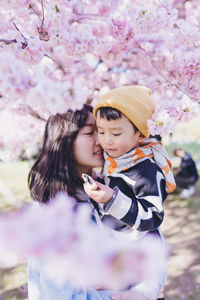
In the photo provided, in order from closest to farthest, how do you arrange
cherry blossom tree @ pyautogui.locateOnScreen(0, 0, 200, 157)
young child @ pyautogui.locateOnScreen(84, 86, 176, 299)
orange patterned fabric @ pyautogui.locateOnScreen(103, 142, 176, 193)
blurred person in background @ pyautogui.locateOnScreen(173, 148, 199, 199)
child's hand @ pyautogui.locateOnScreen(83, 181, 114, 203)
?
cherry blossom tree @ pyautogui.locateOnScreen(0, 0, 200, 157), child's hand @ pyautogui.locateOnScreen(83, 181, 114, 203), young child @ pyautogui.locateOnScreen(84, 86, 176, 299), orange patterned fabric @ pyautogui.locateOnScreen(103, 142, 176, 193), blurred person in background @ pyautogui.locateOnScreen(173, 148, 199, 199)

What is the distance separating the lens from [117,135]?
146cm

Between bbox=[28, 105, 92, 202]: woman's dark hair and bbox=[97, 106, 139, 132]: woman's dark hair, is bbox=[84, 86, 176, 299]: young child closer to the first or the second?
bbox=[97, 106, 139, 132]: woman's dark hair

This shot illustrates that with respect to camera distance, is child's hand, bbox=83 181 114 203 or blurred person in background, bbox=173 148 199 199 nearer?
child's hand, bbox=83 181 114 203

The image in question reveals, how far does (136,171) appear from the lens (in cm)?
145

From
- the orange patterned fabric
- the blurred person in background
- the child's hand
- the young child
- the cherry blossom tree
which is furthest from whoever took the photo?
the blurred person in background

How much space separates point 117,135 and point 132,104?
192 millimetres

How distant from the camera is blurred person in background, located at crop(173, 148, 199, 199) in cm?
557

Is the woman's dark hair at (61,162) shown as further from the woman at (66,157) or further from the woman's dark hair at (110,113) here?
the woman's dark hair at (110,113)

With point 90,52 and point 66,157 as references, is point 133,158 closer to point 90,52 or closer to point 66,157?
point 66,157

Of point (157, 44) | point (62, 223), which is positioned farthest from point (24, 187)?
point (62, 223)

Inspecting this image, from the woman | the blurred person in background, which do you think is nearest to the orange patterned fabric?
the woman

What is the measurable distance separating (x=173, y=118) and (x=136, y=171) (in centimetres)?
39

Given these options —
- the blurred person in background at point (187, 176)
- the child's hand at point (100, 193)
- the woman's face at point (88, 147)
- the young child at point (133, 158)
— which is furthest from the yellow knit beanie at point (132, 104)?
the blurred person in background at point (187, 176)

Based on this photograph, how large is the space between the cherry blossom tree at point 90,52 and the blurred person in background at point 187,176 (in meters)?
2.35
